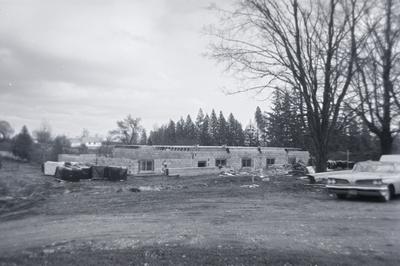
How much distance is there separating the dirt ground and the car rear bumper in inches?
19.7

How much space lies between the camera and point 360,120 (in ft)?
80.9

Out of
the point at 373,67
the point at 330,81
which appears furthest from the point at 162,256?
the point at 373,67

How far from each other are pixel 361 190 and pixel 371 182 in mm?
450

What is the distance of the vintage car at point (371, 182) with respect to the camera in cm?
1170

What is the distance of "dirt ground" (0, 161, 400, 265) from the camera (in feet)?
19.4

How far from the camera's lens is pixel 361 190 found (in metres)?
11.8

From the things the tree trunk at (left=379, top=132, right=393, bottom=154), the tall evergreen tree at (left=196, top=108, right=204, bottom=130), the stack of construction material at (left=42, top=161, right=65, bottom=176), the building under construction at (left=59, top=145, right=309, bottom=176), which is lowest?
the stack of construction material at (left=42, top=161, right=65, bottom=176)

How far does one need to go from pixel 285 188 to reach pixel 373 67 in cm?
1106

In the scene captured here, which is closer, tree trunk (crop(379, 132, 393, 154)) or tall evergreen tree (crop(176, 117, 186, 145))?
tree trunk (crop(379, 132, 393, 154))

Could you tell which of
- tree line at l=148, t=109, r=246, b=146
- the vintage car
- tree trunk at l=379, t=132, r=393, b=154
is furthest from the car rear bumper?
tree line at l=148, t=109, r=246, b=146

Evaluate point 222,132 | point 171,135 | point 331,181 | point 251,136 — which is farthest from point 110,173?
point 171,135

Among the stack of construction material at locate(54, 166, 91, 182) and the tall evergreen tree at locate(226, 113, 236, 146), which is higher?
the tall evergreen tree at locate(226, 113, 236, 146)

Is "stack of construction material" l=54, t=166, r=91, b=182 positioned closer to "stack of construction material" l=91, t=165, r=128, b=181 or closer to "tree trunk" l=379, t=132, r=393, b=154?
"stack of construction material" l=91, t=165, r=128, b=181

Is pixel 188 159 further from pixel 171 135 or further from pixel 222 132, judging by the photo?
pixel 171 135
